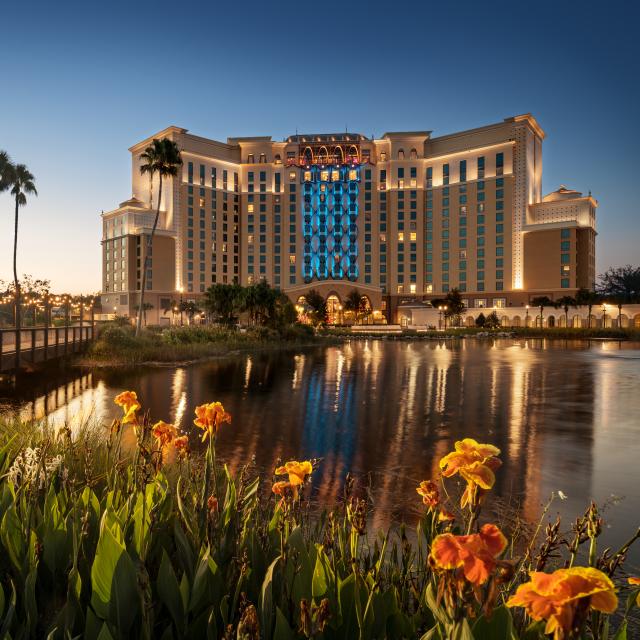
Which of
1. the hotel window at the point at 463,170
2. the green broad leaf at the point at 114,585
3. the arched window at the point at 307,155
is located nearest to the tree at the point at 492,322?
the hotel window at the point at 463,170

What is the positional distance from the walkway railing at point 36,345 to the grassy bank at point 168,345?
3.67 ft

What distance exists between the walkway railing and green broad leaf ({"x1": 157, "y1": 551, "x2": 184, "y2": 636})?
642 inches

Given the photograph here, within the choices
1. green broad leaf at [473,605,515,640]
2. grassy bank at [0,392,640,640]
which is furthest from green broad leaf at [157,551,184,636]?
green broad leaf at [473,605,515,640]

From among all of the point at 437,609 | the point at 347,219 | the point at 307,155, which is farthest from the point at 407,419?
the point at 307,155

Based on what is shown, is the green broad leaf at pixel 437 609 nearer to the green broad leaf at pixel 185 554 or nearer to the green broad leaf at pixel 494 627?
the green broad leaf at pixel 494 627

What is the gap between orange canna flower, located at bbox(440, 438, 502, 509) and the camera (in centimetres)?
191

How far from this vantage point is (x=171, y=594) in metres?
2.29

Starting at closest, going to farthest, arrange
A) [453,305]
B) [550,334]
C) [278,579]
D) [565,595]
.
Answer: [565,595] < [278,579] < [550,334] < [453,305]

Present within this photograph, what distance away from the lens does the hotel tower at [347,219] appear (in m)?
97.8

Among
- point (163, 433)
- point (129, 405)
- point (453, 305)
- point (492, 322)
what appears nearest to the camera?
point (163, 433)

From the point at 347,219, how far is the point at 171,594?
4295 inches

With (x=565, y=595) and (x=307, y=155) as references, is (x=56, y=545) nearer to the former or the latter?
(x=565, y=595)

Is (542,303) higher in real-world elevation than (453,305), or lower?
higher

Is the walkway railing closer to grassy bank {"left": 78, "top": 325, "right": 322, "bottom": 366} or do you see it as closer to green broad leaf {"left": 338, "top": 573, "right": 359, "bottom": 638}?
grassy bank {"left": 78, "top": 325, "right": 322, "bottom": 366}
